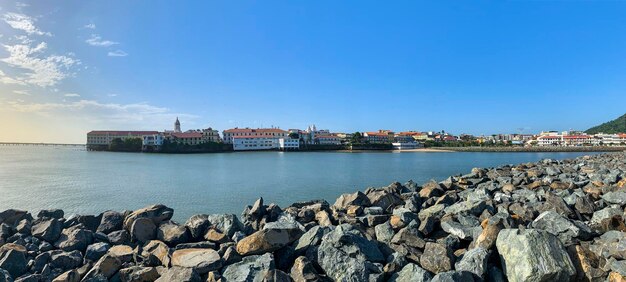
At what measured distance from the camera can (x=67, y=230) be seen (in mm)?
7531

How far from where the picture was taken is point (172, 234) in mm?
7137

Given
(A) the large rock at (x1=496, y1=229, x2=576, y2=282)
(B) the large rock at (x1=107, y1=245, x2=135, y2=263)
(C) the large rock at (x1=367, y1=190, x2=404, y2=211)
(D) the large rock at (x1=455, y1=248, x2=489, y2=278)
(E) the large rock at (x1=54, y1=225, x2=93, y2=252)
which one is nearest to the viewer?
(A) the large rock at (x1=496, y1=229, x2=576, y2=282)

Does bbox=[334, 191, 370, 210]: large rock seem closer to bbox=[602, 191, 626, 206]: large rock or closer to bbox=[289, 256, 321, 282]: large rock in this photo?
bbox=[289, 256, 321, 282]: large rock

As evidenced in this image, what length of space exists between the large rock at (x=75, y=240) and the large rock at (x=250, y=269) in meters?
3.47

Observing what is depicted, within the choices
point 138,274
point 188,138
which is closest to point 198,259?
point 138,274

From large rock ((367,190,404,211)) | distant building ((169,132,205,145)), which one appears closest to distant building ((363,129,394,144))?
distant building ((169,132,205,145))

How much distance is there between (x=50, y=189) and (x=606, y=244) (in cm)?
2903

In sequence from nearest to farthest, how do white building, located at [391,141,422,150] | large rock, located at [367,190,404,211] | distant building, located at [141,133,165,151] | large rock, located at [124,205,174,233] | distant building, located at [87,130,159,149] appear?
large rock, located at [124,205,174,233], large rock, located at [367,190,404,211], distant building, located at [141,133,165,151], distant building, located at [87,130,159,149], white building, located at [391,141,422,150]

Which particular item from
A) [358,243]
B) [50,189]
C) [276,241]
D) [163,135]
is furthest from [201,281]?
[163,135]

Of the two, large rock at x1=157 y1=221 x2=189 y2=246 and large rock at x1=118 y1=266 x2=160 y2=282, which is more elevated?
large rock at x1=157 y1=221 x2=189 y2=246

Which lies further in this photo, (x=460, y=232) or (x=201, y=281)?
(x=460, y=232)

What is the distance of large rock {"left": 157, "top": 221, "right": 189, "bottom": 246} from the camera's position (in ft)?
23.0

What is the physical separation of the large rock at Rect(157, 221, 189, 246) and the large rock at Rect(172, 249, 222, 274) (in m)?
0.95

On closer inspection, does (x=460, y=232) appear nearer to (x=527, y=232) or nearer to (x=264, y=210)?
(x=527, y=232)
